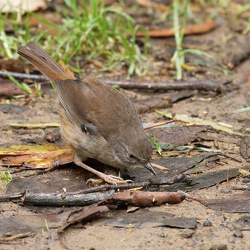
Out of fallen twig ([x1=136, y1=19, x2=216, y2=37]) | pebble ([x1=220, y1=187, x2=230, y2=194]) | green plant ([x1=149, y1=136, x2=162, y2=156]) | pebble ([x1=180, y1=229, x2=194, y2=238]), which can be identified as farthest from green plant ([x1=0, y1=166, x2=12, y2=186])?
fallen twig ([x1=136, y1=19, x2=216, y2=37])

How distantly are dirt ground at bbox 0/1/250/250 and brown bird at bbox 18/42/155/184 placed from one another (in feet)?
1.05

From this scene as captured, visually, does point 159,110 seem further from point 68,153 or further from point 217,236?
point 217,236

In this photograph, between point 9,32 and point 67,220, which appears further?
point 9,32

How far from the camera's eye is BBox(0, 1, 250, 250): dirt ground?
4711 millimetres

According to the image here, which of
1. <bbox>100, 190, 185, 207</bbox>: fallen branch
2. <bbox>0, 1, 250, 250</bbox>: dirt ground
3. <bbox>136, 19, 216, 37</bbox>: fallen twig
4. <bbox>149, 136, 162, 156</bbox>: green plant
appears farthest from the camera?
<bbox>136, 19, 216, 37</bbox>: fallen twig

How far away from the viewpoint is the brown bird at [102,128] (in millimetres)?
5680

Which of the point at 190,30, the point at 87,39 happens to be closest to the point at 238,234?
the point at 87,39

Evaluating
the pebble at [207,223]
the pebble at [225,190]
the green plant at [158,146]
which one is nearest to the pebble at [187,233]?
the pebble at [207,223]

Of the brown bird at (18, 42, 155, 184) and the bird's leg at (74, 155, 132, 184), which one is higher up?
the brown bird at (18, 42, 155, 184)

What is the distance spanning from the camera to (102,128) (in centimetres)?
578

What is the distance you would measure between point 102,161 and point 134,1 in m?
5.20

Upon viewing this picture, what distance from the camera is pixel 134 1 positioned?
1044 cm

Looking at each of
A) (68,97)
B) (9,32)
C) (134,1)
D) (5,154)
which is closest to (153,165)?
(68,97)

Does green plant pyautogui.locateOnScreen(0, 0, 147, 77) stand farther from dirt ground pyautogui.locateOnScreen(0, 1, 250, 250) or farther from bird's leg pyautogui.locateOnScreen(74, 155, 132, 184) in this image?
bird's leg pyautogui.locateOnScreen(74, 155, 132, 184)
